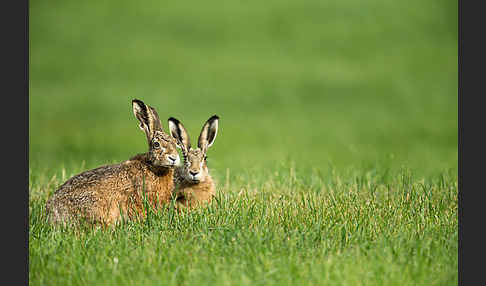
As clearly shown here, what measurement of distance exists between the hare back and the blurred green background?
7.74 m

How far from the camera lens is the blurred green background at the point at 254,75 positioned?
18672 millimetres

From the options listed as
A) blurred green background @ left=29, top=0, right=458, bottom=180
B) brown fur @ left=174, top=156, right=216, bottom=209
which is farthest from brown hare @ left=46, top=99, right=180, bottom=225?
blurred green background @ left=29, top=0, right=458, bottom=180

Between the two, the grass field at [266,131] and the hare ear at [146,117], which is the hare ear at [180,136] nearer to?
the hare ear at [146,117]

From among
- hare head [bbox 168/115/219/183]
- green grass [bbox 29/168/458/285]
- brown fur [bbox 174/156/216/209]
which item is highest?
hare head [bbox 168/115/219/183]

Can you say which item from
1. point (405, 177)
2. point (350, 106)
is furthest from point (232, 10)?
point (405, 177)

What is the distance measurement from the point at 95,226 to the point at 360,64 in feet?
65.7

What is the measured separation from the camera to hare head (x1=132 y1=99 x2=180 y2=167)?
681 centimetres

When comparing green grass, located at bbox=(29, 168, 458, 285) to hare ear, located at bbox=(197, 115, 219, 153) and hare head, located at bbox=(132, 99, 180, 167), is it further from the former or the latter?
hare ear, located at bbox=(197, 115, 219, 153)

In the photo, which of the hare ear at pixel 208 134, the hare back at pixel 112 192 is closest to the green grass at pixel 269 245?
the hare back at pixel 112 192

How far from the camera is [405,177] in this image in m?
8.02

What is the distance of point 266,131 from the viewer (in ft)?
63.6

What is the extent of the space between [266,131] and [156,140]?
12.7 metres

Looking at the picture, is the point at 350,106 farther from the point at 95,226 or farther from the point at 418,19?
the point at 95,226

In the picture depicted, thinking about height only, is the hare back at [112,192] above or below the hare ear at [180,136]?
below
